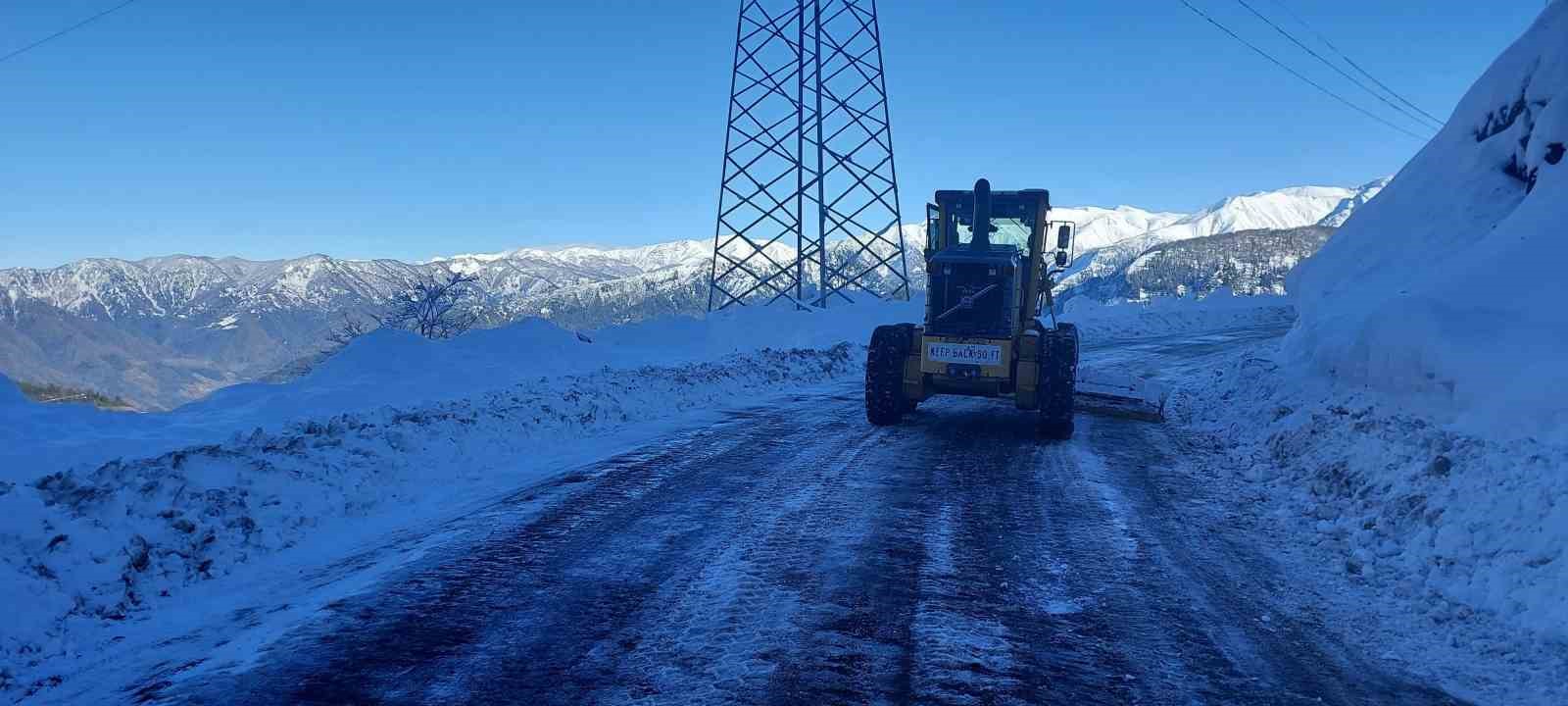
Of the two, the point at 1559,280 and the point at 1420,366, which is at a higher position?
the point at 1559,280

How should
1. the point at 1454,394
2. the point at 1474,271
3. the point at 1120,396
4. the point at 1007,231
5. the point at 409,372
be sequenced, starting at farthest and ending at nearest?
the point at 409,372 < the point at 1120,396 < the point at 1007,231 < the point at 1474,271 < the point at 1454,394

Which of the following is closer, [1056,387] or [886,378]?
[1056,387]

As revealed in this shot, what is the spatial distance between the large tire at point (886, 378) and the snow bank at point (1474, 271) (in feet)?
16.2

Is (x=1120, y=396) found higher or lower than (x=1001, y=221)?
lower

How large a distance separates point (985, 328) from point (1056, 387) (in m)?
1.21

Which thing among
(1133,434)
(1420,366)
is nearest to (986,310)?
→ (1133,434)

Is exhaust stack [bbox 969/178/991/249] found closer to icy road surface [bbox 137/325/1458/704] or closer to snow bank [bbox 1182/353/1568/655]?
snow bank [bbox 1182/353/1568/655]

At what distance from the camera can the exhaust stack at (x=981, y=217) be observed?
440 inches

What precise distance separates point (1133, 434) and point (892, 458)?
370cm

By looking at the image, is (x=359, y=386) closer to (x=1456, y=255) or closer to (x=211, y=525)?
(x=211, y=525)

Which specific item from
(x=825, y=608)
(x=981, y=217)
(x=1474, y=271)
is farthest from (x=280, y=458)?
(x=1474, y=271)

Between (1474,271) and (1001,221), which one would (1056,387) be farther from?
(1474,271)

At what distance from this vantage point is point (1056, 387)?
977 cm

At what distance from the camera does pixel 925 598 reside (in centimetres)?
470
